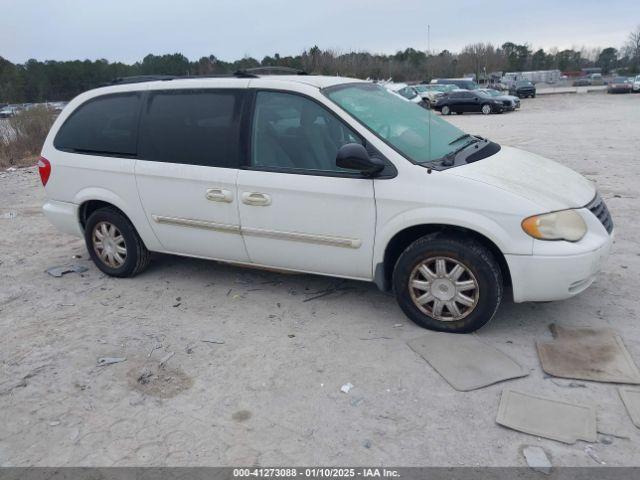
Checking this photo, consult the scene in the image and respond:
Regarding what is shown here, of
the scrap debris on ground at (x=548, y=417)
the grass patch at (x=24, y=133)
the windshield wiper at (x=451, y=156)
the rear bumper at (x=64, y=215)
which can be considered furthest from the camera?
the grass patch at (x=24, y=133)

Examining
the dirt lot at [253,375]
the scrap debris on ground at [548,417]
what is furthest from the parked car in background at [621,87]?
the scrap debris on ground at [548,417]

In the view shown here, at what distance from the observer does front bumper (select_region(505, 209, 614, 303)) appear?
3.62m

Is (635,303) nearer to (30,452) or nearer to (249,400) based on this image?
(249,400)

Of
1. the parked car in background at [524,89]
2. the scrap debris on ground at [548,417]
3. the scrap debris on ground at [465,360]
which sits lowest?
the scrap debris on ground at [548,417]

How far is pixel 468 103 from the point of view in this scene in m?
28.8

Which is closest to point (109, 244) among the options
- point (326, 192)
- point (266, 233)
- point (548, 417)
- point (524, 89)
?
point (266, 233)

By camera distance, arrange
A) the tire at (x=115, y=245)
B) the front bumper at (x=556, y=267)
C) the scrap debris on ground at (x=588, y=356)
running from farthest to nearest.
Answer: the tire at (x=115, y=245)
the front bumper at (x=556, y=267)
the scrap debris on ground at (x=588, y=356)

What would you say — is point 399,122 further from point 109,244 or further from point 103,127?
point 109,244

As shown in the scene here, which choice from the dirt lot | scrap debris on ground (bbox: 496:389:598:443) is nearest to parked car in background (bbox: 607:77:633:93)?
the dirt lot

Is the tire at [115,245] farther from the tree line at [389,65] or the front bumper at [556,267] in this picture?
the tree line at [389,65]

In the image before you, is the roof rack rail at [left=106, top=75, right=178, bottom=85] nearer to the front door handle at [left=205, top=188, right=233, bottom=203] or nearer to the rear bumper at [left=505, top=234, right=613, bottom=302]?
the front door handle at [left=205, top=188, right=233, bottom=203]

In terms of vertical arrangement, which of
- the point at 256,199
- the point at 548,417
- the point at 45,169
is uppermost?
the point at 45,169

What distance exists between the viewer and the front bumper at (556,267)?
362cm

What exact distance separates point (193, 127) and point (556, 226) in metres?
3.04
